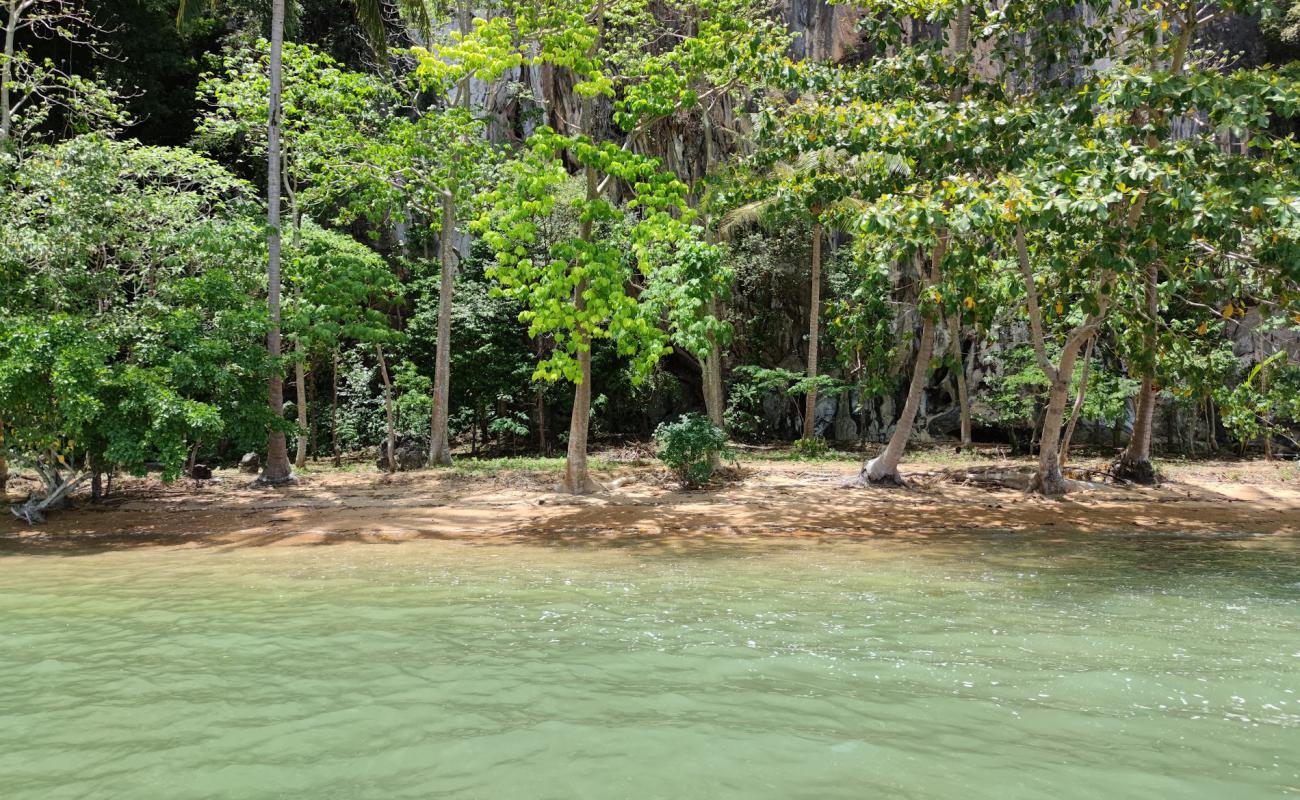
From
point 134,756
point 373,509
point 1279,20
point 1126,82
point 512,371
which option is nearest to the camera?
point 134,756

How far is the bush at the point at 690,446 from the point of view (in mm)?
13320

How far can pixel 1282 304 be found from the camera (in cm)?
915

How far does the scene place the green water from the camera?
3.04 metres

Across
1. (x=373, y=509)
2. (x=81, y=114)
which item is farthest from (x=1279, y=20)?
(x=81, y=114)

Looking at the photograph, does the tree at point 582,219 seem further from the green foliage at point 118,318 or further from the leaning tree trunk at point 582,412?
the green foliage at point 118,318

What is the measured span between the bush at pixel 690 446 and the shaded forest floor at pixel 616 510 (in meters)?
0.32

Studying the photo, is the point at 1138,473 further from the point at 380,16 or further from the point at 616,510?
the point at 380,16

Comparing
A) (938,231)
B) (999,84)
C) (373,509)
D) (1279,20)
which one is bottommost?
(373,509)

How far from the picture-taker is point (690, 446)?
13.3m

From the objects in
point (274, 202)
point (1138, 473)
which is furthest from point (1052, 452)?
point (274, 202)

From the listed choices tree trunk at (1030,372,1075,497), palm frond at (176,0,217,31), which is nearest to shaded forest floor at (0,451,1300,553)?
tree trunk at (1030,372,1075,497)

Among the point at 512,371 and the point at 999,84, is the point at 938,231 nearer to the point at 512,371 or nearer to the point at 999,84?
the point at 999,84

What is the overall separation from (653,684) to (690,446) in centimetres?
924

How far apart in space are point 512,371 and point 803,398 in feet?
27.6
